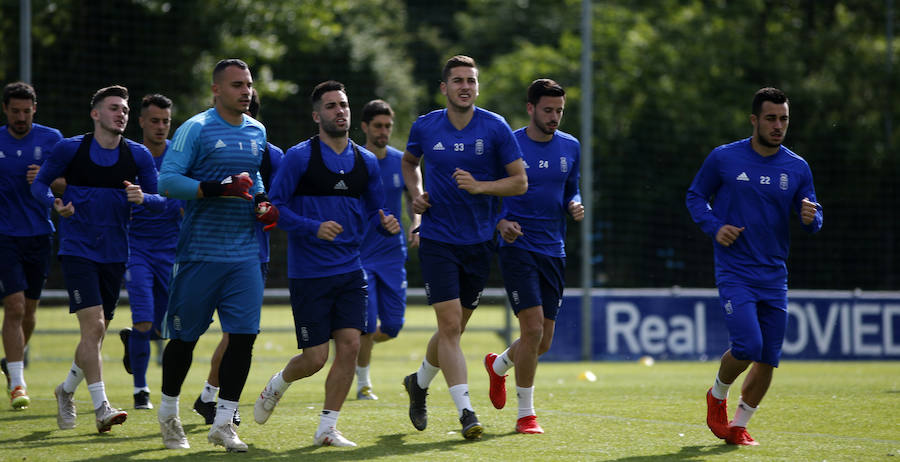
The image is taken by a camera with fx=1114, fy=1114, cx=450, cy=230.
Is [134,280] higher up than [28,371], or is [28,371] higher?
[134,280]

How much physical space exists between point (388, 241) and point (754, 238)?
13.8 feet

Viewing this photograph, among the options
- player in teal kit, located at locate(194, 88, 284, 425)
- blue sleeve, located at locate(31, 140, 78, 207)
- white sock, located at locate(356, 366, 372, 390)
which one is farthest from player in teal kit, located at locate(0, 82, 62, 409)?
white sock, located at locate(356, 366, 372, 390)

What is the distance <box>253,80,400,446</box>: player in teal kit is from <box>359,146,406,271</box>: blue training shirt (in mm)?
3283

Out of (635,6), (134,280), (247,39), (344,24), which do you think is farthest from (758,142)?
(635,6)

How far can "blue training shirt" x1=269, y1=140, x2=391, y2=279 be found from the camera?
7.11 meters

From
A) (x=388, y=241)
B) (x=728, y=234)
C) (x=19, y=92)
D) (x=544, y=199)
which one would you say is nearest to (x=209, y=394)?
(x=388, y=241)

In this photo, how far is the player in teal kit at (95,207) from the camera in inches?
316

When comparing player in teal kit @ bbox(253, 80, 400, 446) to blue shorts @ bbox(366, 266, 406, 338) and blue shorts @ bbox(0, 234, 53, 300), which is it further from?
blue shorts @ bbox(0, 234, 53, 300)

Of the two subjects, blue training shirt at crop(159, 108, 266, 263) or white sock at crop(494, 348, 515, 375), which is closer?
blue training shirt at crop(159, 108, 266, 263)

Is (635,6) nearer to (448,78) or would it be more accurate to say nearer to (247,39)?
(247,39)

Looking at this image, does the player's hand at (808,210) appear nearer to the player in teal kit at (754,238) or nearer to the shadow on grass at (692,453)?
the player in teal kit at (754,238)

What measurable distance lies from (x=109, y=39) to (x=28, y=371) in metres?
8.31

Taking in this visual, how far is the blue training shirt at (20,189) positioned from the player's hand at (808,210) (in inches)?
250

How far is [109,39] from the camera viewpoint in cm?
2094
